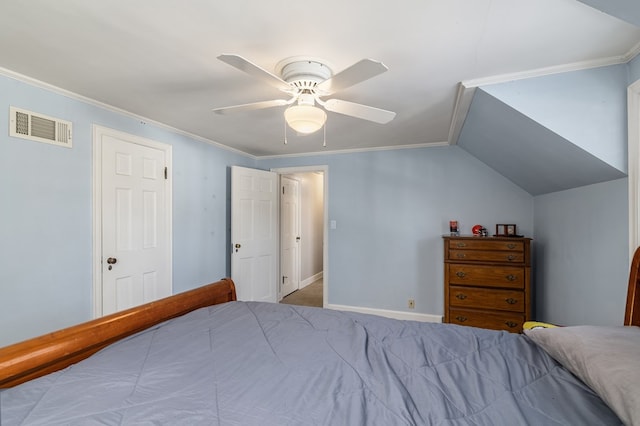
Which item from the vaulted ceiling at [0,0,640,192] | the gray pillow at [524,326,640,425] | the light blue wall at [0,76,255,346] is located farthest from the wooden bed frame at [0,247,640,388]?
the vaulted ceiling at [0,0,640,192]

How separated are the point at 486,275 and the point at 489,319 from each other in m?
0.43

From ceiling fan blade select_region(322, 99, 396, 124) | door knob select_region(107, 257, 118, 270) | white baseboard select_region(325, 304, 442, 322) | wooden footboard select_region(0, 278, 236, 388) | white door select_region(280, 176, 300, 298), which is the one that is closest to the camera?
wooden footboard select_region(0, 278, 236, 388)

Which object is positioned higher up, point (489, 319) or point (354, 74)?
point (354, 74)

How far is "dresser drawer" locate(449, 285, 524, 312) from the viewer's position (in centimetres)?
276

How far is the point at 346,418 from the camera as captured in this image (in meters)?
0.87

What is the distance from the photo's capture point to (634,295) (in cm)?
148

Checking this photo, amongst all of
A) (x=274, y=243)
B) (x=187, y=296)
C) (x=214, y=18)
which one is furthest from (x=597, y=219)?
(x=274, y=243)

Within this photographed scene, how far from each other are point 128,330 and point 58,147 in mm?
1563

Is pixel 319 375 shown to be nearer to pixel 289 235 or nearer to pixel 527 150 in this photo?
pixel 527 150

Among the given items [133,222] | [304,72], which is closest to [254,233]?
[133,222]

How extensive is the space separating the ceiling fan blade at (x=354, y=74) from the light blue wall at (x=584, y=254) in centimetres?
157

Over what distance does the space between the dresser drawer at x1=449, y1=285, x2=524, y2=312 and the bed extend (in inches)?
51.7

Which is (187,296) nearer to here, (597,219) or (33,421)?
(33,421)

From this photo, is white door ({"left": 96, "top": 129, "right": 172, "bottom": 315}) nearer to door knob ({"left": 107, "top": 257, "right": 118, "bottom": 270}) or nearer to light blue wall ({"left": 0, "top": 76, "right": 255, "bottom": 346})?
door knob ({"left": 107, "top": 257, "right": 118, "bottom": 270})
